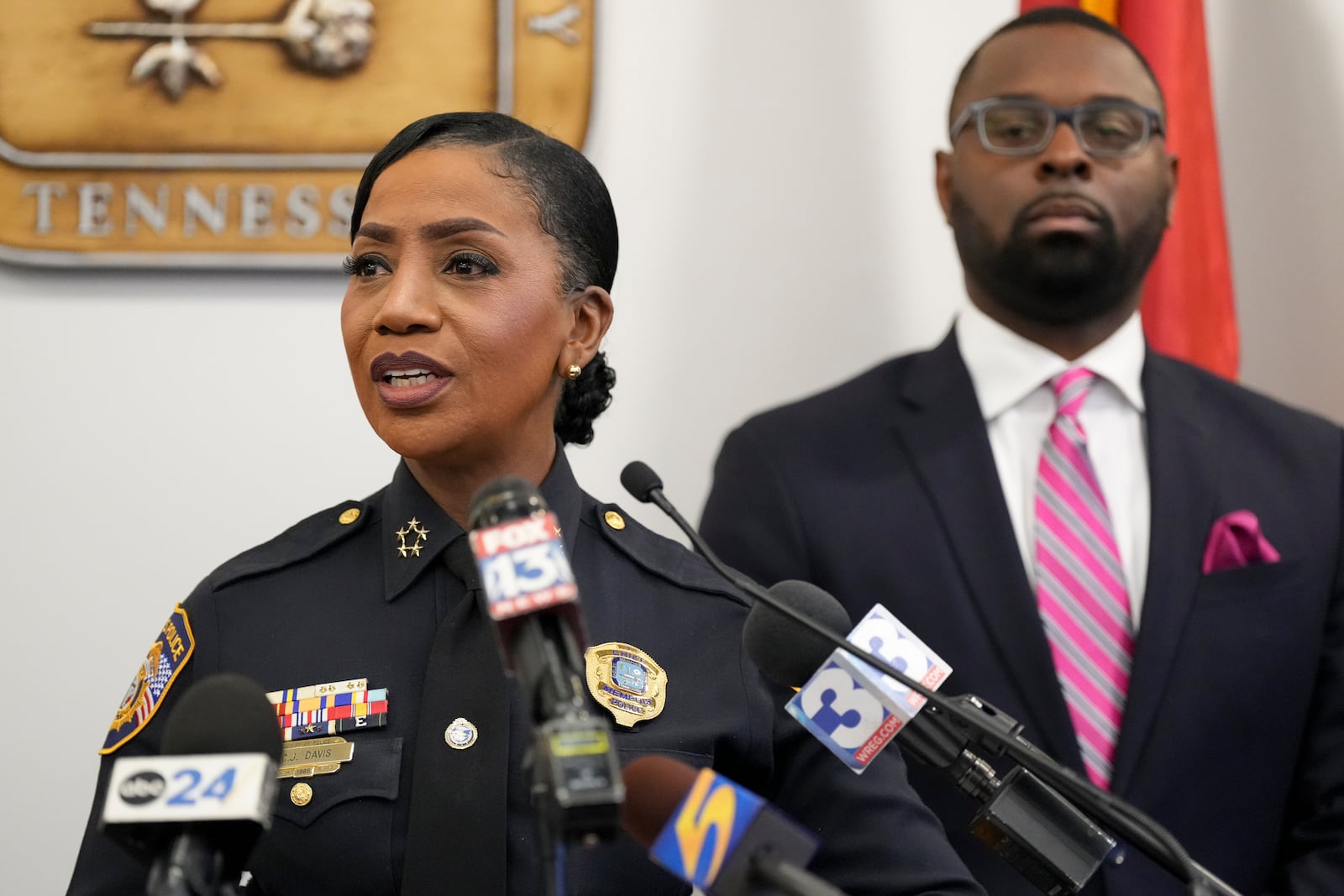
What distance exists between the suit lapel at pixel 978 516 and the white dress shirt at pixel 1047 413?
0.10 feet

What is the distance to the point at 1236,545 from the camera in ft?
7.00

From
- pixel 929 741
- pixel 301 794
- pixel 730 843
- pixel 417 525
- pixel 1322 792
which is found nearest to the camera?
pixel 730 843

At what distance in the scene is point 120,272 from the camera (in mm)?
2674

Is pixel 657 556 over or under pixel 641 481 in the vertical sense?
under

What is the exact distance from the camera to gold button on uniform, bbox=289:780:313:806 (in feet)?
4.84

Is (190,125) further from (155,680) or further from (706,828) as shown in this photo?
(706,828)

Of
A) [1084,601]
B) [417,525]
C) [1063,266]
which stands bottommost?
[1084,601]

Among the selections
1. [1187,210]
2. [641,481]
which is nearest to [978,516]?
[1187,210]

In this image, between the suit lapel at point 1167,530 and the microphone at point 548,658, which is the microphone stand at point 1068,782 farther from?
the suit lapel at point 1167,530

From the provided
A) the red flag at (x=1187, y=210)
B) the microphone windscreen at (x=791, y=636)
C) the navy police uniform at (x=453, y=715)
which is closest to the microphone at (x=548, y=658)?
the microphone windscreen at (x=791, y=636)

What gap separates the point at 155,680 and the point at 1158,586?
1292 millimetres

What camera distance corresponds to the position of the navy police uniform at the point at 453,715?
1.45m

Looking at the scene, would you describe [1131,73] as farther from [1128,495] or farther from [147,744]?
[147,744]

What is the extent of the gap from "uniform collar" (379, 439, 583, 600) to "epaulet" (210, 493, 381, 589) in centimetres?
4
